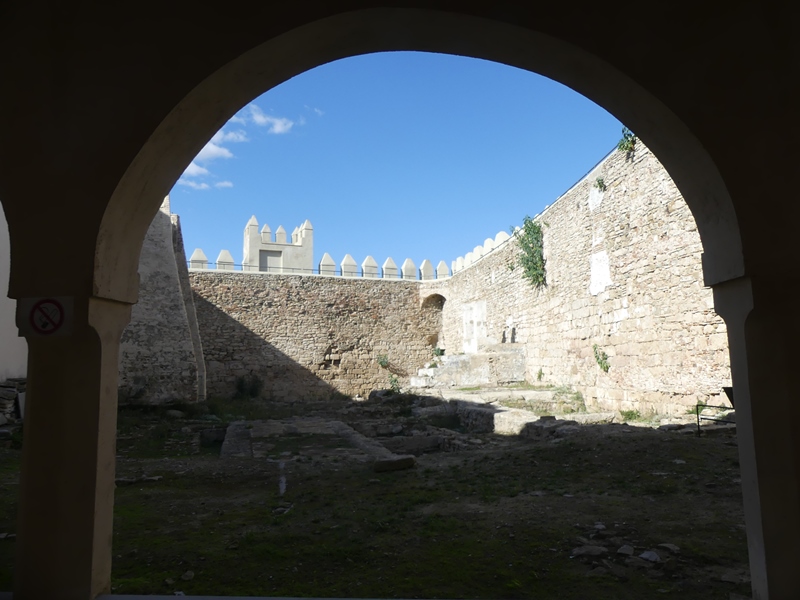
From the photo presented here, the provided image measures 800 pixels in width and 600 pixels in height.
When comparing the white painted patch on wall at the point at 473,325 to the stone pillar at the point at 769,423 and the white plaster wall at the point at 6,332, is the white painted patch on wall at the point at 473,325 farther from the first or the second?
the stone pillar at the point at 769,423

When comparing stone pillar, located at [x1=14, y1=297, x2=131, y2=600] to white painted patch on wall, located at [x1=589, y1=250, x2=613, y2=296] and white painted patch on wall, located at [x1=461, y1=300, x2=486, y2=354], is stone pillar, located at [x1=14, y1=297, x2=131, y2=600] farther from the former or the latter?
white painted patch on wall, located at [x1=461, y1=300, x2=486, y2=354]

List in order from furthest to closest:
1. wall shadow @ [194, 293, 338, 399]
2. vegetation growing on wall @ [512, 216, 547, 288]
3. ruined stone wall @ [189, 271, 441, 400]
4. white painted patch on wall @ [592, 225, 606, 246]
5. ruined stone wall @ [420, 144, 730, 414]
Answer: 1. ruined stone wall @ [189, 271, 441, 400]
2. wall shadow @ [194, 293, 338, 399]
3. vegetation growing on wall @ [512, 216, 547, 288]
4. white painted patch on wall @ [592, 225, 606, 246]
5. ruined stone wall @ [420, 144, 730, 414]

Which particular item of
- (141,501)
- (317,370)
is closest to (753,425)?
(141,501)

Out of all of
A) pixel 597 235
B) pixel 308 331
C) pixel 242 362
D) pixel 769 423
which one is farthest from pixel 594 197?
pixel 242 362

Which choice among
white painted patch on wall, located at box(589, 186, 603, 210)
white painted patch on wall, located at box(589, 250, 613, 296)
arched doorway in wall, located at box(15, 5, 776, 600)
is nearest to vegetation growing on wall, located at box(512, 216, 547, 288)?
white painted patch on wall, located at box(589, 250, 613, 296)

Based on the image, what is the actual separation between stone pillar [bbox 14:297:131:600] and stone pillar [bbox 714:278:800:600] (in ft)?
9.98

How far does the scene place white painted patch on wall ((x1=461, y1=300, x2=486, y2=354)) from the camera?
2108 cm

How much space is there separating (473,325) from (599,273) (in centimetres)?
930

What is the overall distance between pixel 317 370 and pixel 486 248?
28.6 ft

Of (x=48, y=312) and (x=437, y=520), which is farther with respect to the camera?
(x=437, y=520)

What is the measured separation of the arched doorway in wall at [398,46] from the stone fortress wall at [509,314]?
24.5ft

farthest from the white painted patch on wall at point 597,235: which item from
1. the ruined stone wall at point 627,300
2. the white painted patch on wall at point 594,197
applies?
the white painted patch on wall at point 594,197

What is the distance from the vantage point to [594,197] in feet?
42.7

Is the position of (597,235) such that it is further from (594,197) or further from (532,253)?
(532,253)
